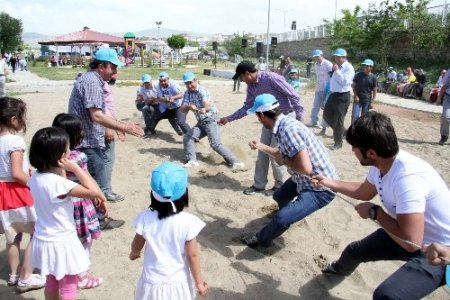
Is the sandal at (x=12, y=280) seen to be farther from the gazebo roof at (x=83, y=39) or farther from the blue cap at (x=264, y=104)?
the gazebo roof at (x=83, y=39)

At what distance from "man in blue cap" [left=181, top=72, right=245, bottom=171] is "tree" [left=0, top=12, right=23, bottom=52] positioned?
5097 cm

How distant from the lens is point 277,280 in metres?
3.43

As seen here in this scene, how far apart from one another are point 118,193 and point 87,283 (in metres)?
2.12

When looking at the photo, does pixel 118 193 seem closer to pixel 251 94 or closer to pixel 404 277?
pixel 251 94

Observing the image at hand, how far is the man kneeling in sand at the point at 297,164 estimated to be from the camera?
139 inches

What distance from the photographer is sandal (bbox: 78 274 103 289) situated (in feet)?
10.7

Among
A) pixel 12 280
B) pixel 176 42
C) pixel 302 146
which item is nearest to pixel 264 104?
pixel 302 146

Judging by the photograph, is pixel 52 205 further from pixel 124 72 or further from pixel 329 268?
pixel 124 72

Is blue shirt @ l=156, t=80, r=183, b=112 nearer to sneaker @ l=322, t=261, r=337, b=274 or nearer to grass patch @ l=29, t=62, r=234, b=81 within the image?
sneaker @ l=322, t=261, r=337, b=274

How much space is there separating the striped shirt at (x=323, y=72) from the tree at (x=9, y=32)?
50.0m

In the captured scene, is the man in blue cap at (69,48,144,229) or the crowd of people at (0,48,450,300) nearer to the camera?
the crowd of people at (0,48,450,300)

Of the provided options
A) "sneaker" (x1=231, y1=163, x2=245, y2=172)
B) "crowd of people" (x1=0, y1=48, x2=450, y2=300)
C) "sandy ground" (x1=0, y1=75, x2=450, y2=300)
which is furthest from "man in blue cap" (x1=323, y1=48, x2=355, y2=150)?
"crowd of people" (x1=0, y1=48, x2=450, y2=300)

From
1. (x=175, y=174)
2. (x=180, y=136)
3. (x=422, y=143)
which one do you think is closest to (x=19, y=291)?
(x=175, y=174)

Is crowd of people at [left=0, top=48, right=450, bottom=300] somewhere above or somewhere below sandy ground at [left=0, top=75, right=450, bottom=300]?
above
